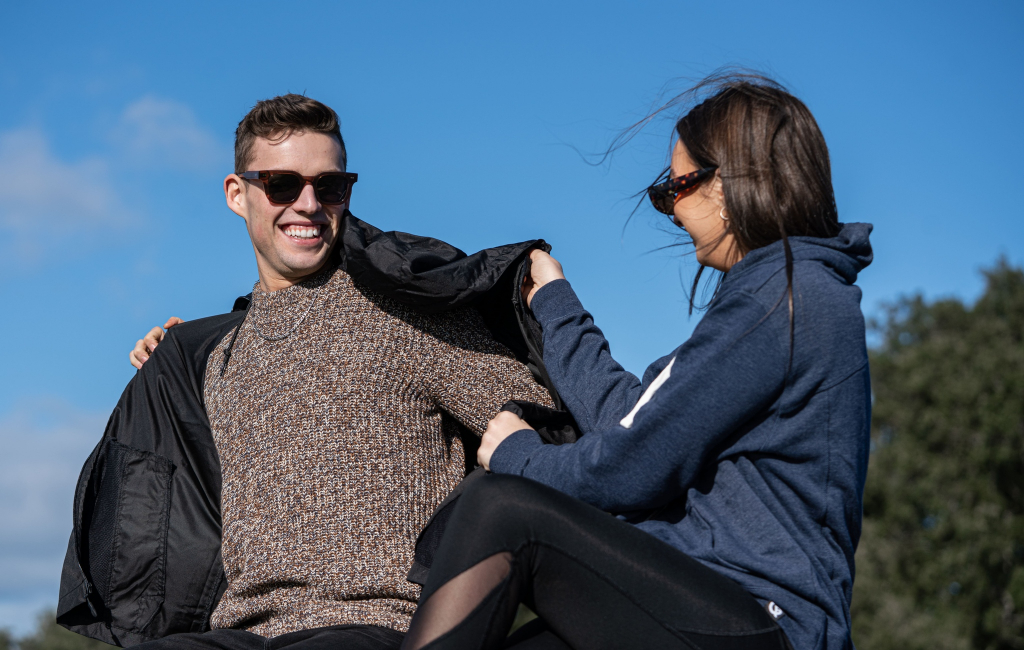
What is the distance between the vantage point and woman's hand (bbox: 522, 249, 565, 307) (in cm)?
348

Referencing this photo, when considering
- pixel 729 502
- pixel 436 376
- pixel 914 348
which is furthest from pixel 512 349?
pixel 914 348

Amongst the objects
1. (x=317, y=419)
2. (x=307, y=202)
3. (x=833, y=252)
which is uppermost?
(x=307, y=202)

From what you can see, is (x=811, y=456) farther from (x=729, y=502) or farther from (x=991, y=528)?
(x=991, y=528)

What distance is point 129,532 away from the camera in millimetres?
3969

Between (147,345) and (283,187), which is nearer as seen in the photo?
(283,187)

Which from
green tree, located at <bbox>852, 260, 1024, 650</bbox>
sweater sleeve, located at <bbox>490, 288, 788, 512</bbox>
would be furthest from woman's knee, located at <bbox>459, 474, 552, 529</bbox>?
green tree, located at <bbox>852, 260, 1024, 650</bbox>

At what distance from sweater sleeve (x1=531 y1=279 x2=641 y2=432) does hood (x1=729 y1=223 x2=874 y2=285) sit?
0.59 m

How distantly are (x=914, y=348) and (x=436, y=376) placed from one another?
87.5 ft

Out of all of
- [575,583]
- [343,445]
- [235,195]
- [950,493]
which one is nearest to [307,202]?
[235,195]

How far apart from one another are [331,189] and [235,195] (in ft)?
1.84

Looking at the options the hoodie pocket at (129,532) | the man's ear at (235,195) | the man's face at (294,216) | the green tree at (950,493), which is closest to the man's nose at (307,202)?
the man's face at (294,216)

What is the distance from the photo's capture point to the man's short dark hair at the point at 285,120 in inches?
153

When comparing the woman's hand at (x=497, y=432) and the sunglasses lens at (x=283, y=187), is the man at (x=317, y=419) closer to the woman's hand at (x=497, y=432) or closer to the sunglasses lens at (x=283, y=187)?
the sunglasses lens at (x=283, y=187)

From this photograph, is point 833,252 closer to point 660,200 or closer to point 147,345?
point 660,200
